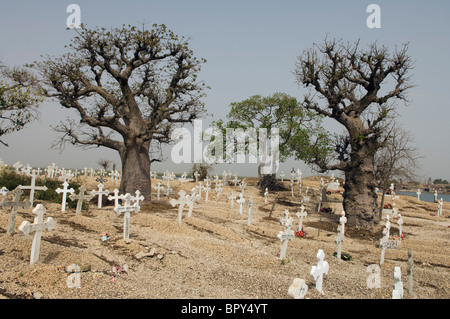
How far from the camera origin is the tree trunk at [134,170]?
17875 mm

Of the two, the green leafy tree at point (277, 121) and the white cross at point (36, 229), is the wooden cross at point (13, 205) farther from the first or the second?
the green leafy tree at point (277, 121)

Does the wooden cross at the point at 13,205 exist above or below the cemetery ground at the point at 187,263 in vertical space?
above

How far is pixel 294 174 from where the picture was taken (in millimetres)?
35688

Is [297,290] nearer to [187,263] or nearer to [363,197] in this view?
[187,263]

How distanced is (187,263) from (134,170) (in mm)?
10482

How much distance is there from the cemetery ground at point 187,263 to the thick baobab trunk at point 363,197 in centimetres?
254

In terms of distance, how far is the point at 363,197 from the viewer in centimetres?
1703

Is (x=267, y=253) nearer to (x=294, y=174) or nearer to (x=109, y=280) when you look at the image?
(x=109, y=280)

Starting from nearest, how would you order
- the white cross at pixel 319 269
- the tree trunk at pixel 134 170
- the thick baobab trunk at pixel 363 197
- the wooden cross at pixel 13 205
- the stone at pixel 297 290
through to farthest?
the stone at pixel 297 290 < the white cross at pixel 319 269 < the wooden cross at pixel 13 205 < the thick baobab trunk at pixel 363 197 < the tree trunk at pixel 134 170

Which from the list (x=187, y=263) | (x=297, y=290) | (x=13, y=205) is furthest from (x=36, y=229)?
(x=297, y=290)

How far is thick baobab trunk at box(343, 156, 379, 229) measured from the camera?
16922 mm

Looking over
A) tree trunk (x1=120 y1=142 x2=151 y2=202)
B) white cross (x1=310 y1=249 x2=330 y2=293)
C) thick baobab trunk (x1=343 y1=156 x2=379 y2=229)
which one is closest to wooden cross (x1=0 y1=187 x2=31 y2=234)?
white cross (x1=310 y1=249 x2=330 y2=293)

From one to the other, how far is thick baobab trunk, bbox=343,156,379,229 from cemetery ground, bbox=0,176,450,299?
2.54m

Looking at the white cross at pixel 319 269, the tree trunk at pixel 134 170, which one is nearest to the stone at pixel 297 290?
the white cross at pixel 319 269
